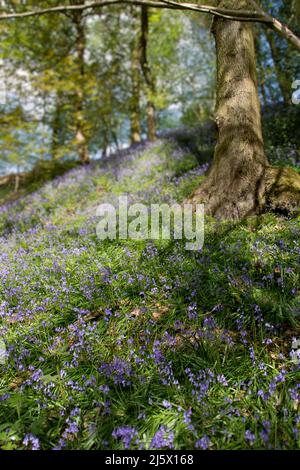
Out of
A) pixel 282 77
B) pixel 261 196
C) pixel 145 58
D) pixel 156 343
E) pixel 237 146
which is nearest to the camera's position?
pixel 156 343

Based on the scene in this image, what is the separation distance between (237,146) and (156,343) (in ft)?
12.1

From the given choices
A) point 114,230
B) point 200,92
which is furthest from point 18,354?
point 200,92

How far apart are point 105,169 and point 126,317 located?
881cm

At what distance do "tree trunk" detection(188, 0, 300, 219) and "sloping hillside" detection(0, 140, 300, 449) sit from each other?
1.61 ft

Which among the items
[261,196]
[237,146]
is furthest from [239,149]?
[261,196]

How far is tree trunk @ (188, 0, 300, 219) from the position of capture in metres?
5.27

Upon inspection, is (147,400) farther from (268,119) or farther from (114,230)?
(268,119)

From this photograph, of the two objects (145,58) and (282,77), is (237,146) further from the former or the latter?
(145,58)

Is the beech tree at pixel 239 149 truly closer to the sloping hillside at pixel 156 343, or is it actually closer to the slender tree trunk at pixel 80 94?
the sloping hillside at pixel 156 343

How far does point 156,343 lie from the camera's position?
3129 millimetres

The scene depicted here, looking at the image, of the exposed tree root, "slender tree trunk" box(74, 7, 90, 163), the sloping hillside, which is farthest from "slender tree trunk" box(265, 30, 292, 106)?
the sloping hillside

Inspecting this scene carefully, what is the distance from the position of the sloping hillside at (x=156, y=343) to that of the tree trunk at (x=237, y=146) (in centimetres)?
49

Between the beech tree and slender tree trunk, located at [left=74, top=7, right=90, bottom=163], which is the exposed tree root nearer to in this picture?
the beech tree
